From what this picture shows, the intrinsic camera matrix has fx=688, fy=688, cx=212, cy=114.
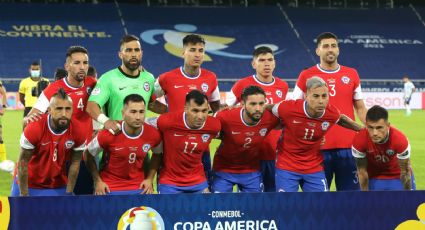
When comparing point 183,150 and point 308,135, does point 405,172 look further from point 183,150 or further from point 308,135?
point 183,150

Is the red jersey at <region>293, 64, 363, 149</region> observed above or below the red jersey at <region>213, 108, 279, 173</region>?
above

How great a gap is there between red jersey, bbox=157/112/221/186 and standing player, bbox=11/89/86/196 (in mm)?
835

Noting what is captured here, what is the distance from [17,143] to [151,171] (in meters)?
10.4

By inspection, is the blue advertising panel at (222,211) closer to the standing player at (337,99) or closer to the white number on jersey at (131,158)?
the white number on jersey at (131,158)

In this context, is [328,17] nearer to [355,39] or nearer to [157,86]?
[355,39]

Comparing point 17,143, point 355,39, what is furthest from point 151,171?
point 355,39

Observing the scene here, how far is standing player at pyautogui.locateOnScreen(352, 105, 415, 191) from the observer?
6602mm

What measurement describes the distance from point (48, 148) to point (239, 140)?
1.92 metres

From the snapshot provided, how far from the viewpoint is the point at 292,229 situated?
5.51 m

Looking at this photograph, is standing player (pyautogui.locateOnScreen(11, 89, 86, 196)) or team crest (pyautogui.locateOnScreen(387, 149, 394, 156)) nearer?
standing player (pyautogui.locateOnScreen(11, 89, 86, 196))

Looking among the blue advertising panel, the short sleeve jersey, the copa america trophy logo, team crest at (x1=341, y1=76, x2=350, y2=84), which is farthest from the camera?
the short sleeve jersey

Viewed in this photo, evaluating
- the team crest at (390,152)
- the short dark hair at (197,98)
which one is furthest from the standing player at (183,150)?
the team crest at (390,152)

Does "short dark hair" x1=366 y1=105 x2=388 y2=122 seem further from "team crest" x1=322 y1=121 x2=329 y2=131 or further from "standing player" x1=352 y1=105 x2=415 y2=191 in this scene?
"team crest" x1=322 y1=121 x2=329 y2=131

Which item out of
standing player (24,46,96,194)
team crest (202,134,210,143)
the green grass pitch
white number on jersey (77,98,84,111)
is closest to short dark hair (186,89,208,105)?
team crest (202,134,210,143)
